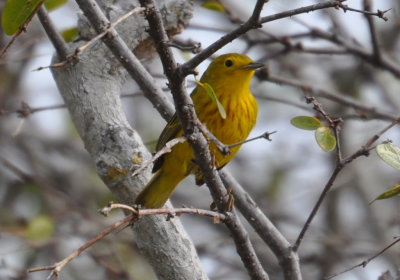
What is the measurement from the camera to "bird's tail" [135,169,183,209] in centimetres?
343

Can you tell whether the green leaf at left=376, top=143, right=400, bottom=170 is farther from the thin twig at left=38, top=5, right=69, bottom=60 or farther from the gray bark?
the thin twig at left=38, top=5, right=69, bottom=60

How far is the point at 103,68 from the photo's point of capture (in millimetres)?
3572

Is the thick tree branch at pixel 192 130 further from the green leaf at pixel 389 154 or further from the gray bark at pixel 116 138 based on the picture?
the green leaf at pixel 389 154

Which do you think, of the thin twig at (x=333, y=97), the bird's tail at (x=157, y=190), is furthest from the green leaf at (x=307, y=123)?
the thin twig at (x=333, y=97)

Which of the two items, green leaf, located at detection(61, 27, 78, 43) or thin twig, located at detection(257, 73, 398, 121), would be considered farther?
thin twig, located at detection(257, 73, 398, 121)

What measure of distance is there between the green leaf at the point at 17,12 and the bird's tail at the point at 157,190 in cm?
112

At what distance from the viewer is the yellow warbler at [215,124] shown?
142 inches

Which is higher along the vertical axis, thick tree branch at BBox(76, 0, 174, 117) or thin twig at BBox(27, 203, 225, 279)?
thick tree branch at BBox(76, 0, 174, 117)

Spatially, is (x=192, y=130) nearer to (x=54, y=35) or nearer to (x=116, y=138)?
(x=116, y=138)

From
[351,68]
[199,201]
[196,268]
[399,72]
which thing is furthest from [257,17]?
[351,68]

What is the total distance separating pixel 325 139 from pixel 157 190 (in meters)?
1.24

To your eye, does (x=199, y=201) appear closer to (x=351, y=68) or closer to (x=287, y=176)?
(x=287, y=176)

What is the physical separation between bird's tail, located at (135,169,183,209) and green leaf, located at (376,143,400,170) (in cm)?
120

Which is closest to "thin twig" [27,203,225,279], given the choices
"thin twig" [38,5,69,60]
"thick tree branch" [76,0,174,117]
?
"thick tree branch" [76,0,174,117]
